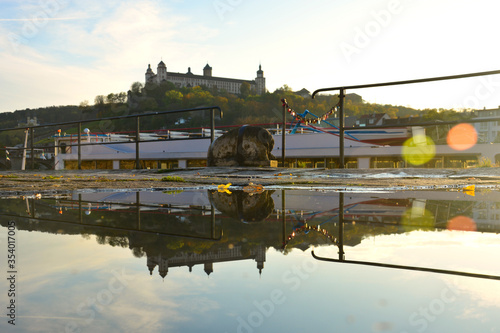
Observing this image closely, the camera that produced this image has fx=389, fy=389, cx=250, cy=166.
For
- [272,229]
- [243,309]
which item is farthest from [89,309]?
[272,229]

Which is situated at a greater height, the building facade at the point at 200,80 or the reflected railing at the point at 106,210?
the building facade at the point at 200,80

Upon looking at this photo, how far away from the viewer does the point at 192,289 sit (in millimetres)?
600

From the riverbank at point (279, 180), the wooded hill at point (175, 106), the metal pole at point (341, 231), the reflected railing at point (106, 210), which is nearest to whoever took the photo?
the metal pole at point (341, 231)

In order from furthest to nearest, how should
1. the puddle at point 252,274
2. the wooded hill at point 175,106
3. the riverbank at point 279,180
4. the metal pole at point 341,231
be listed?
the wooded hill at point 175,106
the riverbank at point 279,180
the metal pole at point 341,231
the puddle at point 252,274

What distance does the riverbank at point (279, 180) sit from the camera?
2.99 meters

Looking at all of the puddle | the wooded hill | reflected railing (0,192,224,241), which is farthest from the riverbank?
the wooded hill

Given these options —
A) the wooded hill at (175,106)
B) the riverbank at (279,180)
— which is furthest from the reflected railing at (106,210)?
the wooded hill at (175,106)

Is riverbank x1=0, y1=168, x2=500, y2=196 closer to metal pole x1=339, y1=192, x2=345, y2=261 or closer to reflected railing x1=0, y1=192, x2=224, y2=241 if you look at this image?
reflected railing x1=0, y1=192, x2=224, y2=241

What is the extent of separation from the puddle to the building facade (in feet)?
304

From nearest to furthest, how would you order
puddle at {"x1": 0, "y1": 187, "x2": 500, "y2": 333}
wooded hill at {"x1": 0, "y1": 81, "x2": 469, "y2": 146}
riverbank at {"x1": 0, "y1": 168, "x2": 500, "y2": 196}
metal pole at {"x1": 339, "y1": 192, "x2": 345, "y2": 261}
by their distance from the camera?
puddle at {"x1": 0, "y1": 187, "x2": 500, "y2": 333} < metal pole at {"x1": 339, "y1": 192, "x2": 345, "y2": 261} < riverbank at {"x1": 0, "y1": 168, "x2": 500, "y2": 196} < wooded hill at {"x1": 0, "y1": 81, "x2": 469, "y2": 146}

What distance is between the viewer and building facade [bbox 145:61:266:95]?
94750 mm

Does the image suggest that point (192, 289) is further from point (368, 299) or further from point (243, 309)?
point (368, 299)

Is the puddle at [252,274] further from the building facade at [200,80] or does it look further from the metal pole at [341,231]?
the building facade at [200,80]

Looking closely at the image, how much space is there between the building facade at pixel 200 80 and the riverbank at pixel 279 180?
89.7m
